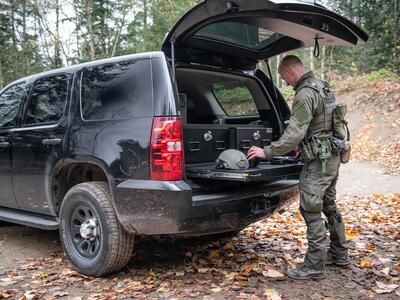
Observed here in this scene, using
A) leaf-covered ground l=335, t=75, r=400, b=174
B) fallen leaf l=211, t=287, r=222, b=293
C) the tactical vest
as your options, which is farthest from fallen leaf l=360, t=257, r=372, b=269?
leaf-covered ground l=335, t=75, r=400, b=174

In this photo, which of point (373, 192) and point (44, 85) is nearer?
point (44, 85)

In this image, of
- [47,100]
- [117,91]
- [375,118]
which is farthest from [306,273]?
[375,118]

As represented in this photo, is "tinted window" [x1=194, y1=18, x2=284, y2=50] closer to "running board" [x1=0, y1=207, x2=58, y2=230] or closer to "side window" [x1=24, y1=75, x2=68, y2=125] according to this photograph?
"side window" [x1=24, y1=75, x2=68, y2=125]

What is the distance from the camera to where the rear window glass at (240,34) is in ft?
12.3

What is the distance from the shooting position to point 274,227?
5449 millimetres

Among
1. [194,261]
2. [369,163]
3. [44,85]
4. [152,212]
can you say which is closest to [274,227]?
[194,261]

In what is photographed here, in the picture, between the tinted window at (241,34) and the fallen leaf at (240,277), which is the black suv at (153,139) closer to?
the tinted window at (241,34)

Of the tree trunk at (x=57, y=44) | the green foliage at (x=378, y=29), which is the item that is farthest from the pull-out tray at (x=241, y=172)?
the tree trunk at (x=57, y=44)

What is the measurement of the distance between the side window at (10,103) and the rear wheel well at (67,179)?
106cm

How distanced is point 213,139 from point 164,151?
96cm

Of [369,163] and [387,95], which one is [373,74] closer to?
[387,95]

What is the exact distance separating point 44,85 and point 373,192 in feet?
20.2

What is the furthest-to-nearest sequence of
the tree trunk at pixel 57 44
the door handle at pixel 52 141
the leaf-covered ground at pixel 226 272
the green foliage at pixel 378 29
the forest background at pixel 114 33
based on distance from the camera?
the tree trunk at pixel 57 44
the forest background at pixel 114 33
the green foliage at pixel 378 29
the door handle at pixel 52 141
the leaf-covered ground at pixel 226 272

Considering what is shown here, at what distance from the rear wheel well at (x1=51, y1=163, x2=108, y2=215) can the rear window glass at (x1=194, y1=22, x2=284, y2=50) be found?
5.55 ft
